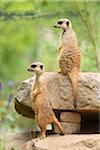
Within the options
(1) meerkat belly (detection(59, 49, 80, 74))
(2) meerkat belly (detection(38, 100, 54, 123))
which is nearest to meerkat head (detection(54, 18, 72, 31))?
(1) meerkat belly (detection(59, 49, 80, 74))

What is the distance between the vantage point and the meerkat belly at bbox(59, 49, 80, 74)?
15.3 feet

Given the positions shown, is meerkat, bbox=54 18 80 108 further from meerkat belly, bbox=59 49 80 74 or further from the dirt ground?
the dirt ground

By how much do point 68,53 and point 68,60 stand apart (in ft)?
0.20

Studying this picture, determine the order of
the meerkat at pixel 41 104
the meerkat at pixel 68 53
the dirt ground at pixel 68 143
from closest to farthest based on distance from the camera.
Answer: the dirt ground at pixel 68 143, the meerkat at pixel 41 104, the meerkat at pixel 68 53

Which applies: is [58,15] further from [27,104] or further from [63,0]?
[27,104]

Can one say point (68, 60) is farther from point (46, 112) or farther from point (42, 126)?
point (42, 126)

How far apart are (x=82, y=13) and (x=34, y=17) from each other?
0.67 m

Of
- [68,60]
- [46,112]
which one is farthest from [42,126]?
[68,60]

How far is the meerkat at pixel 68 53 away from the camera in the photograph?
4.66 m

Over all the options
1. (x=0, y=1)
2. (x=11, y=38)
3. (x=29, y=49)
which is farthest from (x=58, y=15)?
(x=29, y=49)

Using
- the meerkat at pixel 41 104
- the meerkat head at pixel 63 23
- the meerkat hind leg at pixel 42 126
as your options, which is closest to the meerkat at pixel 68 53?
the meerkat head at pixel 63 23

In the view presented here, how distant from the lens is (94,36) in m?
7.62

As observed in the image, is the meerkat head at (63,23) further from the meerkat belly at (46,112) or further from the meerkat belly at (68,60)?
the meerkat belly at (46,112)

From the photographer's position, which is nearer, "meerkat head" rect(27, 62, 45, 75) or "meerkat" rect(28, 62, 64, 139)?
"meerkat head" rect(27, 62, 45, 75)
